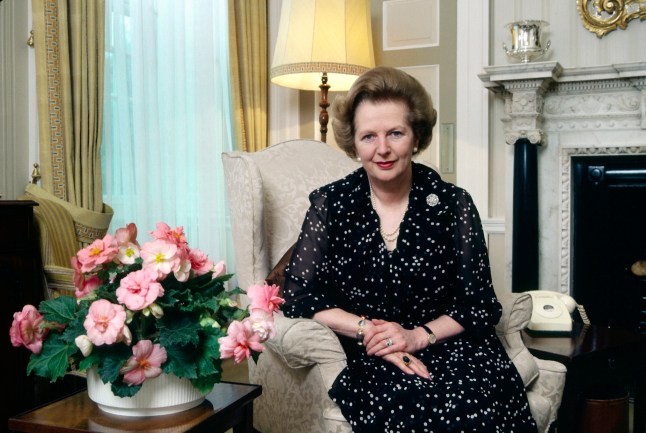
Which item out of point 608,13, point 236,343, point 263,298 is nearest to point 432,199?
point 263,298

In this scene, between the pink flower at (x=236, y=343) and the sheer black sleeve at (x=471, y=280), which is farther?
the sheer black sleeve at (x=471, y=280)

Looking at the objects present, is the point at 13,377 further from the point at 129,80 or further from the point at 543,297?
the point at 543,297

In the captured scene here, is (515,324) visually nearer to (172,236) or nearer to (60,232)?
(172,236)

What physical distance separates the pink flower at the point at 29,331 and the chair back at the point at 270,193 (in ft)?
3.18

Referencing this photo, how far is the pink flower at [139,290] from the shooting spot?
1.20 m

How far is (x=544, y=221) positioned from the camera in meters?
3.31

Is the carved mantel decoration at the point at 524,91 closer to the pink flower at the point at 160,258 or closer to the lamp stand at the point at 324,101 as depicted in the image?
the lamp stand at the point at 324,101

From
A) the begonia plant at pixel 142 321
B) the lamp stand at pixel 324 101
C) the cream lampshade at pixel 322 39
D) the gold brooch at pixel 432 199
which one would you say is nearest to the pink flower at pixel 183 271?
the begonia plant at pixel 142 321

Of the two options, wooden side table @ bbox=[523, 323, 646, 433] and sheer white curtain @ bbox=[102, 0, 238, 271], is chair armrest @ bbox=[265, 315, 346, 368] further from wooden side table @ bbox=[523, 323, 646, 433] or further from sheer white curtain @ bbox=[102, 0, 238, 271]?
sheer white curtain @ bbox=[102, 0, 238, 271]

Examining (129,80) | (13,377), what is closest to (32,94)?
(129,80)

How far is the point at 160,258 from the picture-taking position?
1257 millimetres

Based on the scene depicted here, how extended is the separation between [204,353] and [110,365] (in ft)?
0.55

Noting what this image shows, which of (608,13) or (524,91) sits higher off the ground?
(608,13)

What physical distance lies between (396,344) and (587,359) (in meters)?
0.67
